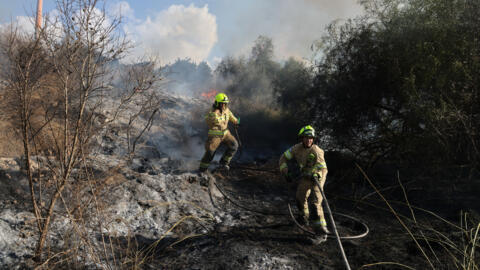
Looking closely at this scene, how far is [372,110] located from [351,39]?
2.71 metres

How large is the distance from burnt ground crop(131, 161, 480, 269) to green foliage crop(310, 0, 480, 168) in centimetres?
109

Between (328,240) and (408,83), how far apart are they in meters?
5.15

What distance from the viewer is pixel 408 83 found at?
302 inches

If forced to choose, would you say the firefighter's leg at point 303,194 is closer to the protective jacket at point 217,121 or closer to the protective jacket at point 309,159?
the protective jacket at point 309,159

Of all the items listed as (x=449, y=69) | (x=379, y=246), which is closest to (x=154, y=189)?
(x=379, y=246)

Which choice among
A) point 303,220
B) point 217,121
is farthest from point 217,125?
point 303,220

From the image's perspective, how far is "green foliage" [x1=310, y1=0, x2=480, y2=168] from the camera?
6777 mm

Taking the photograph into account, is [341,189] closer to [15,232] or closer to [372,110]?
[372,110]

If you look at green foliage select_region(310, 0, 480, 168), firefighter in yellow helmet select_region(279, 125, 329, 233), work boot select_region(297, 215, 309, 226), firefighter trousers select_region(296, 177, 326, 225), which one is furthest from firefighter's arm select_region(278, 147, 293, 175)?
green foliage select_region(310, 0, 480, 168)

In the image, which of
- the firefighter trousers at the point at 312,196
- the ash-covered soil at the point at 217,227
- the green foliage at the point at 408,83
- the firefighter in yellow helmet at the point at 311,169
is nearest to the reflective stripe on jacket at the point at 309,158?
the firefighter in yellow helmet at the point at 311,169

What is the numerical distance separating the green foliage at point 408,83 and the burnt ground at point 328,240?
1089mm

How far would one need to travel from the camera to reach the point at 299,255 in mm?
4273

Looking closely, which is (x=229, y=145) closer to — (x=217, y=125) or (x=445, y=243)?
(x=217, y=125)

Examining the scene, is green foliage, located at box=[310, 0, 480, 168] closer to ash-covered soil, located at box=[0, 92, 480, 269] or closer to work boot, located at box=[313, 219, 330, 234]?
ash-covered soil, located at box=[0, 92, 480, 269]
